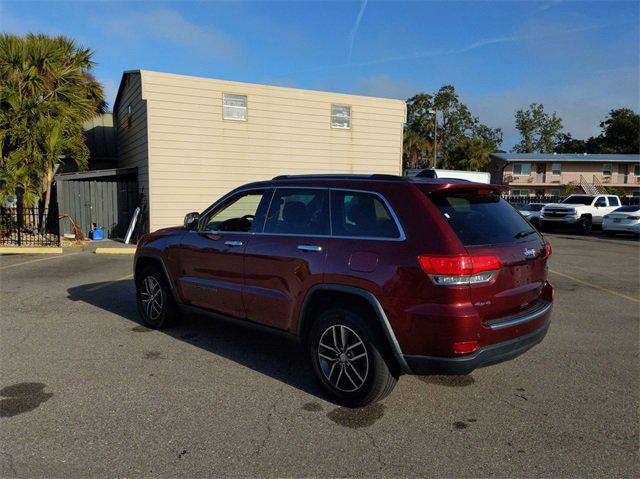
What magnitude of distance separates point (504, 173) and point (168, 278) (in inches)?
1847

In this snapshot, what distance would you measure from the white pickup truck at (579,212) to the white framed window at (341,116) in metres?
12.1

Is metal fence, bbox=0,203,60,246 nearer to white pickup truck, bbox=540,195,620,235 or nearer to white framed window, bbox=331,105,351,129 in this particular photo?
white framed window, bbox=331,105,351,129

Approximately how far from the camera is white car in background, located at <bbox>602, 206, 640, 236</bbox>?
64.3ft

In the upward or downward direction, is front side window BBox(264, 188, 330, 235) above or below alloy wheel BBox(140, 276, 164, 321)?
above

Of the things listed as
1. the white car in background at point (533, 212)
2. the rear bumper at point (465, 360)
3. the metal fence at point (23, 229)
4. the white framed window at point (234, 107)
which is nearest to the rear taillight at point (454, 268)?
the rear bumper at point (465, 360)

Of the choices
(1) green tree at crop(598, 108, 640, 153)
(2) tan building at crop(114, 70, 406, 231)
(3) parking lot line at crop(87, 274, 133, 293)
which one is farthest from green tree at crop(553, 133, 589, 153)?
(3) parking lot line at crop(87, 274, 133, 293)

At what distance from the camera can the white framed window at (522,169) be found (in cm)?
4656

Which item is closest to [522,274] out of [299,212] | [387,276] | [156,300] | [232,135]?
[387,276]

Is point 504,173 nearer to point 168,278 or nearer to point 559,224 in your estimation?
point 559,224

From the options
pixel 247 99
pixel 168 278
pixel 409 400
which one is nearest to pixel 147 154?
pixel 247 99

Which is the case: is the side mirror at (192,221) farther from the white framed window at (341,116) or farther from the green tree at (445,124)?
the green tree at (445,124)

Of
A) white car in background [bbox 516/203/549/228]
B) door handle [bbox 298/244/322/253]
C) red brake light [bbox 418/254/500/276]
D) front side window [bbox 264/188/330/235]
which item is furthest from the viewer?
white car in background [bbox 516/203/549/228]

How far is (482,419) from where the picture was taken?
3.50 meters

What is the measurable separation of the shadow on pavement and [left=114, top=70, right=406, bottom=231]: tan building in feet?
25.7
